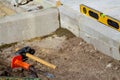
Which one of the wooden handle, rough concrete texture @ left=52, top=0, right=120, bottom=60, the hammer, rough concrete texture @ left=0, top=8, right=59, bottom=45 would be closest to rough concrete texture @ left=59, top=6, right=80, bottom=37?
rough concrete texture @ left=52, top=0, right=120, bottom=60

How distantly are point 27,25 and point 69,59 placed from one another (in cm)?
156

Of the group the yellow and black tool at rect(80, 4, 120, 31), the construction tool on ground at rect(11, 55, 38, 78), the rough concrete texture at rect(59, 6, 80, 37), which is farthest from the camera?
the rough concrete texture at rect(59, 6, 80, 37)

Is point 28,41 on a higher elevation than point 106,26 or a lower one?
lower

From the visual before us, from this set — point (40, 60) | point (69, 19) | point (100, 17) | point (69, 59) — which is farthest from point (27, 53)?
point (100, 17)

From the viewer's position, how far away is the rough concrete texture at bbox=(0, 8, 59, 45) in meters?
8.70

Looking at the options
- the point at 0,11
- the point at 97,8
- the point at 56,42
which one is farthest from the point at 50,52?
the point at 0,11

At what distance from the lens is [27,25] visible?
886 centimetres

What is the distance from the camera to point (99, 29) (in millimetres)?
7973

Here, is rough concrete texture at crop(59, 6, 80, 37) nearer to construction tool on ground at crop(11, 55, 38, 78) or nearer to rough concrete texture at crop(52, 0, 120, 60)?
rough concrete texture at crop(52, 0, 120, 60)

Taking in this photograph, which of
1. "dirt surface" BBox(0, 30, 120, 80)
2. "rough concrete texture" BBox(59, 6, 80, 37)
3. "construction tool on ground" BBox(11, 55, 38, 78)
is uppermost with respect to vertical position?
"rough concrete texture" BBox(59, 6, 80, 37)

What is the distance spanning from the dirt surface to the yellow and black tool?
62 cm

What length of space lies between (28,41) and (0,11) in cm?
266

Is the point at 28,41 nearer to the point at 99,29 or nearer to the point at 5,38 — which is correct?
the point at 5,38

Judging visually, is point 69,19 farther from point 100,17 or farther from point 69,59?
point 69,59
